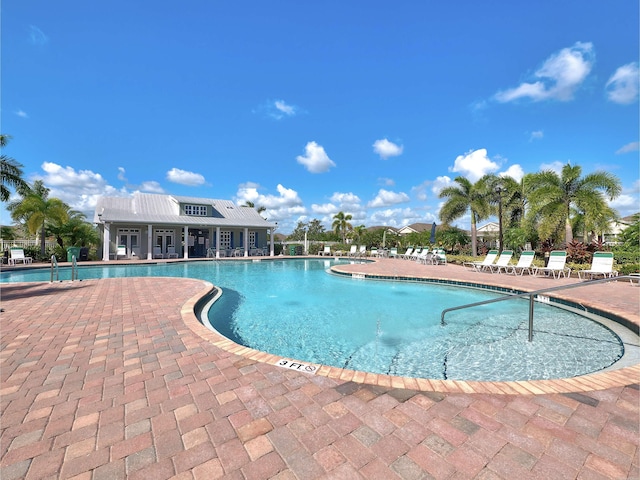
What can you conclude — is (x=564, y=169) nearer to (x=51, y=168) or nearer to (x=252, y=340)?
(x=252, y=340)

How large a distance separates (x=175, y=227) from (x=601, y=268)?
83.1 ft

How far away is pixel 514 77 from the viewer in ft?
47.4

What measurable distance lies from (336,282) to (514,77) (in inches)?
559

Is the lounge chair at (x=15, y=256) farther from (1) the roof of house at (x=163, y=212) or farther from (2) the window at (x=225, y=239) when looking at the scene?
(2) the window at (x=225, y=239)

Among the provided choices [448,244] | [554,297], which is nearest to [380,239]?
[448,244]

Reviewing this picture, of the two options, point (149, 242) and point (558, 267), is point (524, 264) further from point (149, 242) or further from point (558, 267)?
point (149, 242)

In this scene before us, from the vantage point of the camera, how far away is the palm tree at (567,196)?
14867 millimetres

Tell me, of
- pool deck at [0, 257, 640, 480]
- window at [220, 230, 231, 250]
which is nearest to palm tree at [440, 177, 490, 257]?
window at [220, 230, 231, 250]

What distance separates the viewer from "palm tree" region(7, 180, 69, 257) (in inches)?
671

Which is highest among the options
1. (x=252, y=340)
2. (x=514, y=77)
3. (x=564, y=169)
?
(x=514, y=77)

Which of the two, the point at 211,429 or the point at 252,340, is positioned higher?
the point at 211,429

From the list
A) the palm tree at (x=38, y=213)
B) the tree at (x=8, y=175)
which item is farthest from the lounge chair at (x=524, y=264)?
the palm tree at (x=38, y=213)

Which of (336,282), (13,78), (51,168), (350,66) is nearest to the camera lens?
(13,78)

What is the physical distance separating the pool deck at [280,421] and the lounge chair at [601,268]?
985cm
